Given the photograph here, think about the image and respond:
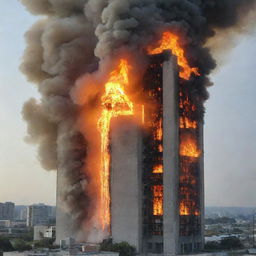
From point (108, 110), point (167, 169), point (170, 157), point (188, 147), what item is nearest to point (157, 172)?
point (167, 169)

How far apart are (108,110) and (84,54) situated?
34.9 feet

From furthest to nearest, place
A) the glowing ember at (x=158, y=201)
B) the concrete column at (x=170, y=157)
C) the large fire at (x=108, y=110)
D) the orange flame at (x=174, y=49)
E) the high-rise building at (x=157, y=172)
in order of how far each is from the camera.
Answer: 1. the orange flame at (x=174, y=49)
2. the large fire at (x=108, y=110)
3. the glowing ember at (x=158, y=201)
4. the high-rise building at (x=157, y=172)
5. the concrete column at (x=170, y=157)

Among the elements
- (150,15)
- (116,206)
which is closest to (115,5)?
(150,15)

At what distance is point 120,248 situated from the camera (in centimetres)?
7262

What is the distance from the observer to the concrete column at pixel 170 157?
7456 cm

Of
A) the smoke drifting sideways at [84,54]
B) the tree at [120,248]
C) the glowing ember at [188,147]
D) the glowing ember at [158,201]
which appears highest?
the smoke drifting sideways at [84,54]

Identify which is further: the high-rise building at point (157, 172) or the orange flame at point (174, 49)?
the orange flame at point (174, 49)

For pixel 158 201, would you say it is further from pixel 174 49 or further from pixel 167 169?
pixel 174 49

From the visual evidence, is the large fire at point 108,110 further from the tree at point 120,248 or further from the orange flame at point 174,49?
the orange flame at point 174,49

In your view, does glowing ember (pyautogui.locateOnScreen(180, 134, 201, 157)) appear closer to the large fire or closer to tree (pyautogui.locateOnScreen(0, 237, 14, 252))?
the large fire

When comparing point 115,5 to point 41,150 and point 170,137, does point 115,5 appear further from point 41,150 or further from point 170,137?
point 41,150

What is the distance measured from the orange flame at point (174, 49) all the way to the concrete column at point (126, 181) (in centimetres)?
1045

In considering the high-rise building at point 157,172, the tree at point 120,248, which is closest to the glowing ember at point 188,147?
the high-rise building at point 157,172

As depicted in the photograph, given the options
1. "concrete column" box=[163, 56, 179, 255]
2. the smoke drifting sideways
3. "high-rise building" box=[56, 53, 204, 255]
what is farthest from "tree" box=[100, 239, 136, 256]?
the smoke drifting sideways
